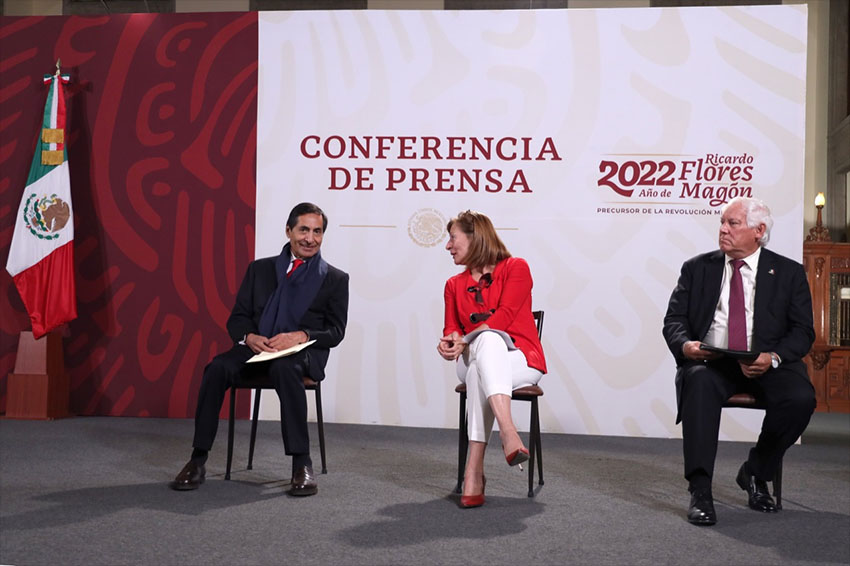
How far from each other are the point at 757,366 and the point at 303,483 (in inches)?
63.7

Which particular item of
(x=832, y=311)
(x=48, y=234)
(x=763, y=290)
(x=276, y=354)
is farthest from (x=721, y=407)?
(x=832, y=311)

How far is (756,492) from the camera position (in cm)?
314

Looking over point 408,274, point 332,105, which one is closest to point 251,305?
point 408,274

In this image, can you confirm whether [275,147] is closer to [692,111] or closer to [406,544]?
[692,111]

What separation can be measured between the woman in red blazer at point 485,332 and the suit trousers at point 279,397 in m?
0.56

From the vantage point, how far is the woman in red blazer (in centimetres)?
312

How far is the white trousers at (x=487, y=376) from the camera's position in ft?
10.2

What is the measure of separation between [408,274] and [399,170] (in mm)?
599

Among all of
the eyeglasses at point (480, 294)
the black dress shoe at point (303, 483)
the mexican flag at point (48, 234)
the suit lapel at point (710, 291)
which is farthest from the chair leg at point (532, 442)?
the mexican flag at point (48, 234)

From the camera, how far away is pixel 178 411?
526cm

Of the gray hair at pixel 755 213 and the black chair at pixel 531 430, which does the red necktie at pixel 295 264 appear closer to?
the black chair at pixel 531 430

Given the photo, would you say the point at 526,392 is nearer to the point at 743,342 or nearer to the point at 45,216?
the point at 743,342

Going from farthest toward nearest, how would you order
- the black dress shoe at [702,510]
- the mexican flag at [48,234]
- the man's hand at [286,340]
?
the mexican flag at [48,234], the man's hand at [286,340], the black dress shoe at [702,510]

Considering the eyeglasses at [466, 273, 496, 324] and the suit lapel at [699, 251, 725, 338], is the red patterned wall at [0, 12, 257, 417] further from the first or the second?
the suit lapel at [699, 251, 725, 338]
